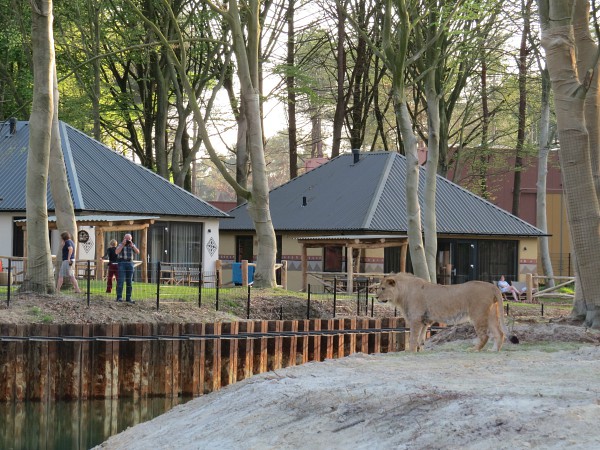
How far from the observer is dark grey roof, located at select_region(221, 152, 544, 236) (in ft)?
161

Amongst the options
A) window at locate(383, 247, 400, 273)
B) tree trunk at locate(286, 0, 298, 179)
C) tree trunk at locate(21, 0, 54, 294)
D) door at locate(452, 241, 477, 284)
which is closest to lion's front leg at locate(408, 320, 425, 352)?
tree trunk at locate(21, 0, 54, 294)

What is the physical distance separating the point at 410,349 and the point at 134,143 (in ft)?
146

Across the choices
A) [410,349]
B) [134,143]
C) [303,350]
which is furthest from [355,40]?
[410,349]

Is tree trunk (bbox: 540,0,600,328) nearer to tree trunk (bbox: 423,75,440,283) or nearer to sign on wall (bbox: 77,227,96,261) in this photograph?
tree trunk (bbox: 423,75,440,283)

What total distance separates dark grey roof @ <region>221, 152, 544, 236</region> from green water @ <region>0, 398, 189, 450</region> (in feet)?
86.1

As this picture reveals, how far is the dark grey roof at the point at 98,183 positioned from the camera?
A: 143 ft

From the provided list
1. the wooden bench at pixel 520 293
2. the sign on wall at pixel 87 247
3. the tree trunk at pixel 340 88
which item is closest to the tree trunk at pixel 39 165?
the sign on wall at pixel 87 247

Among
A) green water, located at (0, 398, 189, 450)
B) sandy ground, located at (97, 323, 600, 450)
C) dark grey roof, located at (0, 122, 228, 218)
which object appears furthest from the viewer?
dark grey roof, located at (0, 122, 228, 218)

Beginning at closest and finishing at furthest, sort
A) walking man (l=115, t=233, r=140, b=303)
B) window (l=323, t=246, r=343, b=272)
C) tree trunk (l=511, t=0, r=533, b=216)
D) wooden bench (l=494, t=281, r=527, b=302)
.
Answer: walking man (l=115, t=233, r=140, b=303) → wooden bench (l=494, t=281, r=527, b=302) → window (l=323, t=246, r=343, b=272) → tree trunk (l=511, t=0, r=533, b=216)

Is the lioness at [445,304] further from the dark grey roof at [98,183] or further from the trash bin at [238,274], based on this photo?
the dark grey roof at [98,183]

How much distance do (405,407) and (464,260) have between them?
40621mm

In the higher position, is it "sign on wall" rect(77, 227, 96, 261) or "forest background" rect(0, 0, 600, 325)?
"forest background" rect(0, 0, 600, 325)

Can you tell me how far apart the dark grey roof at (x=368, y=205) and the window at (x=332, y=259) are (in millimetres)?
916

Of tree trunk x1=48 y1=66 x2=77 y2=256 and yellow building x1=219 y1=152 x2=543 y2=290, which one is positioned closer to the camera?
tree trunk x1=48 y1=66 x2=77 y2=256
